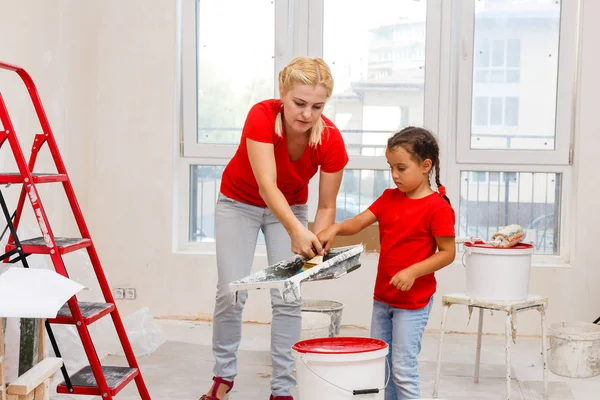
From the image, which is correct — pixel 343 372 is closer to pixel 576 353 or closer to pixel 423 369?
pixel 423 369

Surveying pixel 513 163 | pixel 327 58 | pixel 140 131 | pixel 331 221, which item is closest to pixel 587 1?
pixel 513 163

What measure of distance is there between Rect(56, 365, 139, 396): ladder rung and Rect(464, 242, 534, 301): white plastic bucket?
4.35 ft

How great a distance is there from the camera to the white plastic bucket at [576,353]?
10.7 ft

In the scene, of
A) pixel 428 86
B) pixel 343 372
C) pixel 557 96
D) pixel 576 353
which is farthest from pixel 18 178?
pixel 557 96

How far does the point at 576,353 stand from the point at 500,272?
0.71 meters

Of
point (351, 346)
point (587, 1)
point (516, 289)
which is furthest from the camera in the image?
point (587, 1)

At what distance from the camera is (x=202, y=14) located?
4367 mm

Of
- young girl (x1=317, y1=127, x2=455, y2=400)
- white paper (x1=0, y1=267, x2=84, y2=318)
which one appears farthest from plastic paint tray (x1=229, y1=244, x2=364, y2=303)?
white paper (x1=0, y1=267, x2=84, y2=318)

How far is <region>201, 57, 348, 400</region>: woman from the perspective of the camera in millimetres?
2383

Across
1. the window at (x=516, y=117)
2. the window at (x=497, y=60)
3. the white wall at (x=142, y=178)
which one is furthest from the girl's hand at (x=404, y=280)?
the window at (x=497, y=60)

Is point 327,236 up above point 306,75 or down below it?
below

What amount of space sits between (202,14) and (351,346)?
2766 millimetres

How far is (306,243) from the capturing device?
2352mm

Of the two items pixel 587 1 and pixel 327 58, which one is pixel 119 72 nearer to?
pixel 327 58
